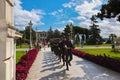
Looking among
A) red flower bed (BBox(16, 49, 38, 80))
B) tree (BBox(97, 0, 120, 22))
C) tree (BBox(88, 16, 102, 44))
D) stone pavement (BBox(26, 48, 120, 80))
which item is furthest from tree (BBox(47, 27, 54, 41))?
red flower bed (BBox(16, 49, 38, 80))

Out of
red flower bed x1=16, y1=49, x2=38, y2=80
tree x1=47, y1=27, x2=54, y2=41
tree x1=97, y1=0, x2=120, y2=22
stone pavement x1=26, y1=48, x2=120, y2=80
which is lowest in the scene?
stone pavement x1=26, y1=48, x2=120, y2=80

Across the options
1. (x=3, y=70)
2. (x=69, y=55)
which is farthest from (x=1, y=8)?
(x=69, y=55)

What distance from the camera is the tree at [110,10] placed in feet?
56.0

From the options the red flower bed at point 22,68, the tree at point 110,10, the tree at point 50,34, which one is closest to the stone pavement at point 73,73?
the red flower bed at point 22,68

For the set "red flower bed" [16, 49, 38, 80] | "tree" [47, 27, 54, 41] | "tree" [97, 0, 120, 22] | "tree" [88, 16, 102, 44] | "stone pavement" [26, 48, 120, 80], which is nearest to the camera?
"red flower bed" [16, 49, 38, 80]

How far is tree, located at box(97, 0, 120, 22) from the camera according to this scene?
17.1 meters

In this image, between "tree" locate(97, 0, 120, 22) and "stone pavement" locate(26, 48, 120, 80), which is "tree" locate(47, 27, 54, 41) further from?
"stone pavement" locate(26, 48, 120, 80)

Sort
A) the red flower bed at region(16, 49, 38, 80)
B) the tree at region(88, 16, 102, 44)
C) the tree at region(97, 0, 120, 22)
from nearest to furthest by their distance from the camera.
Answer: the red flower bed at region(16, 49, 38, 80), the tree at region(97, 0, 120, 22), the tree at region(88, 16, 102, 44)

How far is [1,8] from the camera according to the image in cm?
326

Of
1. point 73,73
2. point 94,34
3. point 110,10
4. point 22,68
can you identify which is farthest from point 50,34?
point 22,68

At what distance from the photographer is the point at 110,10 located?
1747 centimetres

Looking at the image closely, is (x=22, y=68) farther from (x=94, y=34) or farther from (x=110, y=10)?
(x=94, y=34)

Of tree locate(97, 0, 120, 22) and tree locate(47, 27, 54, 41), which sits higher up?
tree locate(47, 27, 54, 41)

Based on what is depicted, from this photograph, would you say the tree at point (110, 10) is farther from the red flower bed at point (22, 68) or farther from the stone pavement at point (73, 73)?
the red flower bed at point (22, 68)
